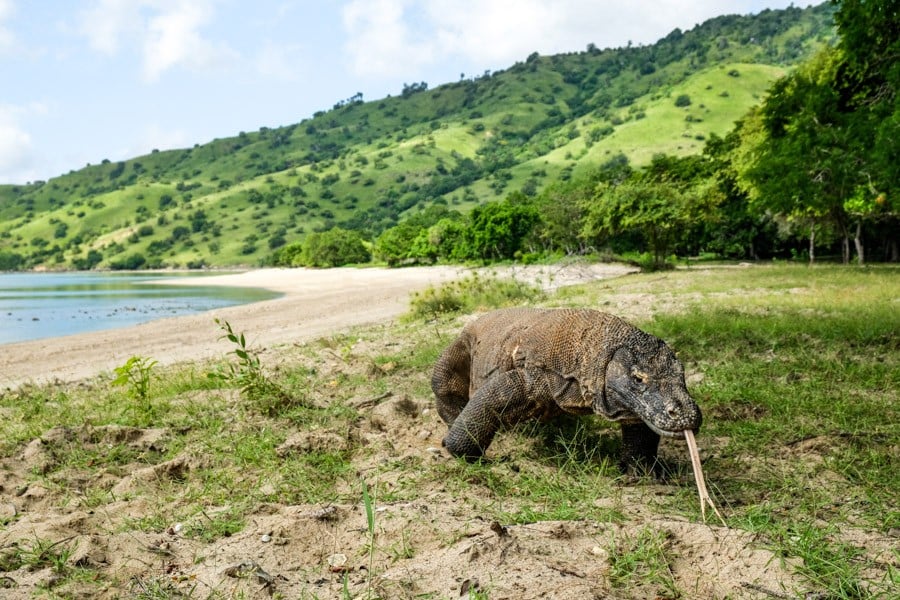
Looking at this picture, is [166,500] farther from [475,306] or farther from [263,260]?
[263,260]

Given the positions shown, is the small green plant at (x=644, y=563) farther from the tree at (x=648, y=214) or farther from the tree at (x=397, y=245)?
the tree at (x=397, y=245)

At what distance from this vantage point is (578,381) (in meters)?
4.31

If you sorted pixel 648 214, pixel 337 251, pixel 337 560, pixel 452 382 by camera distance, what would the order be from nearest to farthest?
pixel 337 560, pixel 452 382, pixel 648 214, pixel 337 251

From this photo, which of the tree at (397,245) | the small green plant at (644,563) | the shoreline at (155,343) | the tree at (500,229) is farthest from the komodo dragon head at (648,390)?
the tree at (397,245)

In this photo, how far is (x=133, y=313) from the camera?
3628 centimetres

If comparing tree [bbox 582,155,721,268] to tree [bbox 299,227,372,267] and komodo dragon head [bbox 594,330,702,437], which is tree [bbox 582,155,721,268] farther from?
tree [bbox 299,227,372,267]

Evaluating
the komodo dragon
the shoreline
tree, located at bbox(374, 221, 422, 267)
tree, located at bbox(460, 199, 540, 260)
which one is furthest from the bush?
the komodo dragon

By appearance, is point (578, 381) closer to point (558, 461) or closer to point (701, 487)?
point (558, 461)

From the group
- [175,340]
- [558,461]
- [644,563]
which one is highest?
[644,563]

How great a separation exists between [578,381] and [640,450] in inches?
26.8

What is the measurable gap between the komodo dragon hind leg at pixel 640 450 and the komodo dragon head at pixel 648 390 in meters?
0.38

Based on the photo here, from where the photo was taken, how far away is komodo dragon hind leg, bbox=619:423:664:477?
432 cm

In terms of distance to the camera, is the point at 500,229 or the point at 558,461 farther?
the point at 500,229

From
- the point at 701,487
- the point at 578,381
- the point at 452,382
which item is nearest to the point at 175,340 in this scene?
the point at 452,382
